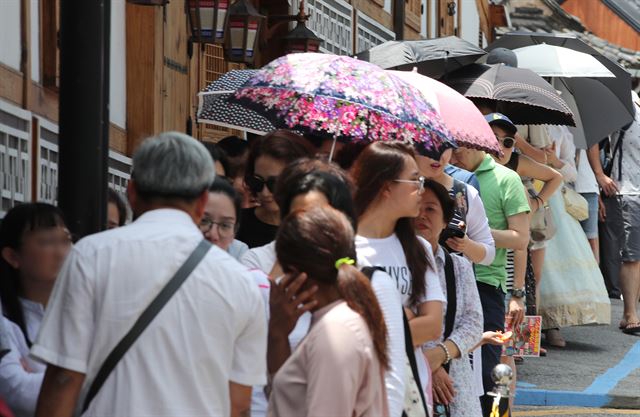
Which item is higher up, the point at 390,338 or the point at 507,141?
the point at 390,338

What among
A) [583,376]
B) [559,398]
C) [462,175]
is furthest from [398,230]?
[583,376]

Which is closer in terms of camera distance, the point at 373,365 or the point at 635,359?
the point at 373,365

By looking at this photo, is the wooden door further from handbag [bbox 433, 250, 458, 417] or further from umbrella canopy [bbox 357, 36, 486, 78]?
handbag [bbox 433, 250, 458, 417]

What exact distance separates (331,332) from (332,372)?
0.12 metres

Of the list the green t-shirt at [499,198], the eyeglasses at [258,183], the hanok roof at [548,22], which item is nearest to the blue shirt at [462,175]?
the green t-shirt at [499,198]

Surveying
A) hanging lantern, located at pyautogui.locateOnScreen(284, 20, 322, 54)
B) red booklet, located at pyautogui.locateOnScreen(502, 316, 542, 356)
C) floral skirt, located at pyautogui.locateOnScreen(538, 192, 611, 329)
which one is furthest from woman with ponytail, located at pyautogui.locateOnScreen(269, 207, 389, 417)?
floral skirt, located at pyautogui.locateOnScreen(538, 192, 611, 329)

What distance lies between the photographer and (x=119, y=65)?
31.8ft

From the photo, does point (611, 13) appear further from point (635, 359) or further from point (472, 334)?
point (472, 334)

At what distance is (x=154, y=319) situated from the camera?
168 inches

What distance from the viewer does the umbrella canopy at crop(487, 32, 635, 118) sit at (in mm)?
13992

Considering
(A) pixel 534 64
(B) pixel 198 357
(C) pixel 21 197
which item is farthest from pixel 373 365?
(A) pixel 534 64

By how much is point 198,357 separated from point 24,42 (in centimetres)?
358

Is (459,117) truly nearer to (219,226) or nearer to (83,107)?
(219,226)

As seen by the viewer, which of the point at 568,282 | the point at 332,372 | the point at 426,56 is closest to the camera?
the point at 332,372
